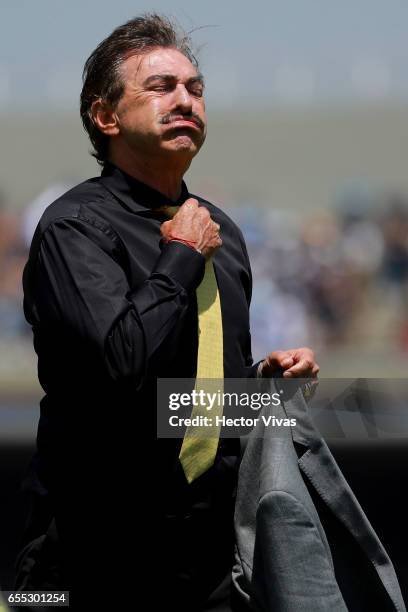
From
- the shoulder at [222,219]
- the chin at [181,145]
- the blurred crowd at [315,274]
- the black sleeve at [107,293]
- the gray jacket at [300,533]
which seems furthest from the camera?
the blurred crowd at [315,274]

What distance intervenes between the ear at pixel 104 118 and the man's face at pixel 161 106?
17mm

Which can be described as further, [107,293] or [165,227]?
[165,227]

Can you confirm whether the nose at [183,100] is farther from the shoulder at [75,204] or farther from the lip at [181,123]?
the shoulder at [75,204]

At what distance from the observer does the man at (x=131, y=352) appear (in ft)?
7.95

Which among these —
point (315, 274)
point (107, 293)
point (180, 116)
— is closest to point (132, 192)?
point (180, 116)

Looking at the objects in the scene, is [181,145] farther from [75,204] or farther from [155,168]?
[75,204]

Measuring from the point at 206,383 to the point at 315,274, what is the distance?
9.75m

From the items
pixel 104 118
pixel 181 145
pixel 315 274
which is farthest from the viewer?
pixel 315 274

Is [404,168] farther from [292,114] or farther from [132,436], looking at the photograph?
[132,436]

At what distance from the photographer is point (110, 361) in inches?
94.1

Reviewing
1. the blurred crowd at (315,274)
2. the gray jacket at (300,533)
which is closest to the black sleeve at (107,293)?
the gray jacket at (300,533)

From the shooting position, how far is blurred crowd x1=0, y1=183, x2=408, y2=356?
37.5ft

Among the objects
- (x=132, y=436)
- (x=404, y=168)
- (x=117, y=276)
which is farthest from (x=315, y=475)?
(x=404, y=168)

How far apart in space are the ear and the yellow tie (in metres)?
0.34
